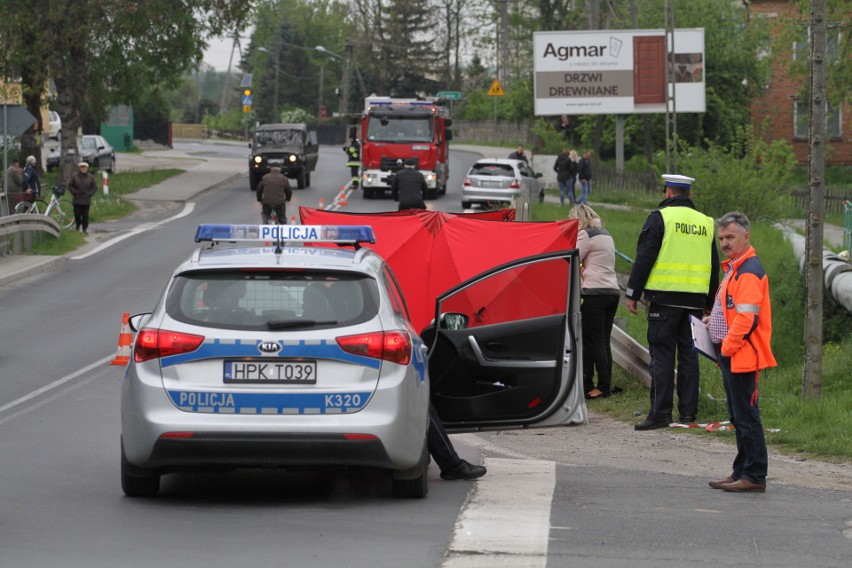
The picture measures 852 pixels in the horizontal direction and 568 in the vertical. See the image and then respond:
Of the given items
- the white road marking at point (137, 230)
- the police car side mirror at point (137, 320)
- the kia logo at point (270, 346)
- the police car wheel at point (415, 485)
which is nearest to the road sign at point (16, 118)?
the white road marking at point (137, 230)

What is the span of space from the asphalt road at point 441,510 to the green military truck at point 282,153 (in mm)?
31979

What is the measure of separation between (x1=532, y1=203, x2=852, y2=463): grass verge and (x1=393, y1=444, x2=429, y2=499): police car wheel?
11.2 feet

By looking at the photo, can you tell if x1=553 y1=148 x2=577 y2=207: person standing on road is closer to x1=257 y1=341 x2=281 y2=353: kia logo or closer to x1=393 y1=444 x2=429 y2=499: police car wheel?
x1=393 y1=444 x2=429 y2=499: police car wheel

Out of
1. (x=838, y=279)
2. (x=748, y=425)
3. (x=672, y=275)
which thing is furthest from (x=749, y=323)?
(x=838, y=279)

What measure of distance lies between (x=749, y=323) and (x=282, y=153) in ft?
120

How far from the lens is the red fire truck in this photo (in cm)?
4047

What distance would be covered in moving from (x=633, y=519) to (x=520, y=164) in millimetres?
32569

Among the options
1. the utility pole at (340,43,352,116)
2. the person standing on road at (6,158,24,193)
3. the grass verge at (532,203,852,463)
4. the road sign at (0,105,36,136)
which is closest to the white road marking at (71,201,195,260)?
the person standing on road at (6,158,24,193)

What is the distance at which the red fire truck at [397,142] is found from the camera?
40469 mm

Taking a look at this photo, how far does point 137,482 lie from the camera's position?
783cm

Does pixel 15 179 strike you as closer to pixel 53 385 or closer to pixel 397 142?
pixel 397 142

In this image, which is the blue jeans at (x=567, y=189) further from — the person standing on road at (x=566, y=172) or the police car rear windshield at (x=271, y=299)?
the police car rear windshield at (x=271, y=299)

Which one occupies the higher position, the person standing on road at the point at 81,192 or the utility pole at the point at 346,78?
the utility pole at the point at 346,78

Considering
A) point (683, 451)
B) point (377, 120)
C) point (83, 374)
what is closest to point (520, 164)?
point (377, 120)
